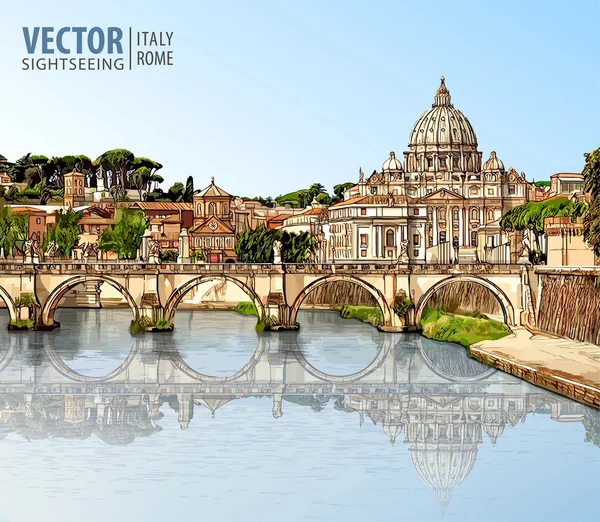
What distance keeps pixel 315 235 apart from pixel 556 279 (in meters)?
48.2

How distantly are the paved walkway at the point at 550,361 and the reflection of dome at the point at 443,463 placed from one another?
6103 millimetres

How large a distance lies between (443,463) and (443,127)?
107 metres

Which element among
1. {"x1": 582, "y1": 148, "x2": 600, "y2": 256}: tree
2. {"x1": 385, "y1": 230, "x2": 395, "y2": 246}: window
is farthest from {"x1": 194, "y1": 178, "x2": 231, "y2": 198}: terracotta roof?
{"x1": 582, "y1": 148, "x2": 600, "y2": 256}: tree

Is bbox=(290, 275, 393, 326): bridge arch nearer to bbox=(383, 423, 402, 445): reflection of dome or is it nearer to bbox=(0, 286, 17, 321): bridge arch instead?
bbox=(0, 286, 17, 321): bridge arch

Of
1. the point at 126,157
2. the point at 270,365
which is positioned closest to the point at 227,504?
the point at 270,365

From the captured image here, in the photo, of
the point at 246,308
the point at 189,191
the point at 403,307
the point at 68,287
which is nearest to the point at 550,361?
the point at 403,307

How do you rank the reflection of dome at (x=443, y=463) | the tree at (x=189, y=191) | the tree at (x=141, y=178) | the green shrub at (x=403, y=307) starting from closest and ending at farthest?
the reflection of dome at (x=443, y=463), the green shrub at (x=403, y=307), the tree at (x=189, y=191), the tree at (x=141, y=178)

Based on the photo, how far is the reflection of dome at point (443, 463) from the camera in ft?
93.5

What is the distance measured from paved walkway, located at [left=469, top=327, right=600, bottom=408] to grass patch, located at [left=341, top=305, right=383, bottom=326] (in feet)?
56.1

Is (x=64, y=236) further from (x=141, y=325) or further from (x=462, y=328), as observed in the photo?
(x=462, y=328)

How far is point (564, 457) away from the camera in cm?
3138

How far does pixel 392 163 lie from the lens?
410 ft

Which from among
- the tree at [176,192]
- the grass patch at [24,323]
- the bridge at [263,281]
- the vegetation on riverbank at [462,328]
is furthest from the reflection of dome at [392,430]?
the tree at [176,192]

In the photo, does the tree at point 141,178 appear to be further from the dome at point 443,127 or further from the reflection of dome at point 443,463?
the reflection of dome at point 443,463
